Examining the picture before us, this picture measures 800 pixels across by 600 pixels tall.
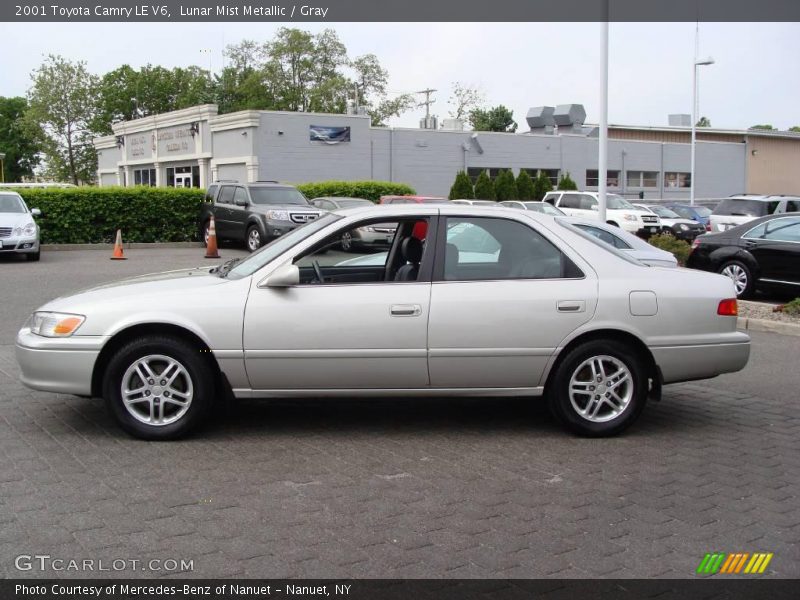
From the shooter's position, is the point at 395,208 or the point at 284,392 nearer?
the point at 284,392

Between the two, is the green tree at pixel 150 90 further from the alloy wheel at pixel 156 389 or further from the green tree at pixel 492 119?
the alloy wheel at pixel 156 389

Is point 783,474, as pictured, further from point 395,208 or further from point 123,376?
point 123,376

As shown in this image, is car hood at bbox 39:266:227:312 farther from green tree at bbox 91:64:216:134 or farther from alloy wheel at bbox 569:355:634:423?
green tree at bbox 91:64:216:134

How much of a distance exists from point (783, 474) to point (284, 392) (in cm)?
319

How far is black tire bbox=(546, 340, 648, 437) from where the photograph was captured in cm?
601

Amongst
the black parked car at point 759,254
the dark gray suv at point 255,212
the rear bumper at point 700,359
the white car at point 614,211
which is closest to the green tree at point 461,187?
the white car at point 614,211

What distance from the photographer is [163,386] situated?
230 inches

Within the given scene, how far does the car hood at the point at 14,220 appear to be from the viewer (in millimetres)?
19266

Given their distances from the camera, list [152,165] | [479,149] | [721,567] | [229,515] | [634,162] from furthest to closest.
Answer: [634,162]
[152,165]
[479,149]
[229,515]
[721,567]

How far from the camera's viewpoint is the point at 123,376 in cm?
580

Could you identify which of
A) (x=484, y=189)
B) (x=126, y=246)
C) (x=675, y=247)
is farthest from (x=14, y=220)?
(x=484, y=189)

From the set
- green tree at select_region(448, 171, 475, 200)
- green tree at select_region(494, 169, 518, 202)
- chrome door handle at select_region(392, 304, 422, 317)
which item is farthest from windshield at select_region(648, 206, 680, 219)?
chrome door handle at select_region(392, 304, 422, 317)

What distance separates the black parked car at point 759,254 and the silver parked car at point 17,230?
550 inches
